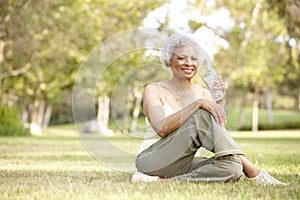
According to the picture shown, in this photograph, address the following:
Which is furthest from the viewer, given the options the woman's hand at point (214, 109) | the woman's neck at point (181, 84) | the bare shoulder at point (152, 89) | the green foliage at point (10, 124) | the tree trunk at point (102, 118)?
the green foliage at point (10, 124)

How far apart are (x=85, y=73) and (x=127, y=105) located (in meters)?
0.80

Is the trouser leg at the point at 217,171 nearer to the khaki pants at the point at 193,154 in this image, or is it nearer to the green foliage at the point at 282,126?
the khaki pants at the point at 193,154

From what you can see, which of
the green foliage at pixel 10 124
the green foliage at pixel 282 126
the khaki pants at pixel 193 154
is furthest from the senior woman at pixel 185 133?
the green foliage at pixel 282 126

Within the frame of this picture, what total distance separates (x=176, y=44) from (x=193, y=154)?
904mm

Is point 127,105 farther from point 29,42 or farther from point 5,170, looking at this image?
point 29,42

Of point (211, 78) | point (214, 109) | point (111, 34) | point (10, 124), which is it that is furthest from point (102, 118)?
point (111, 34)

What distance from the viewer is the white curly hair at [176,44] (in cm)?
423

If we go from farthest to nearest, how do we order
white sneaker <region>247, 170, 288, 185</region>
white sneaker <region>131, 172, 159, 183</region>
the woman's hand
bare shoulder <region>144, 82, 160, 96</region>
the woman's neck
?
1. the woman's neck
2. bare shoulder <region>144, 82, 160, 96</region>
3. white sneaker <region>131, 172, 159, 183</region>
4. white sneaker <region>247, 170, 288, 185</region>
5. the woman's hand

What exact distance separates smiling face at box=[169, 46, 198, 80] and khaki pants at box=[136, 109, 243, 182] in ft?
1.49

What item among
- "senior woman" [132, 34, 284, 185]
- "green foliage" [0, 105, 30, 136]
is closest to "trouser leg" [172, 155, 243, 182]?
"senior woman" [132, 34, 284, 185]

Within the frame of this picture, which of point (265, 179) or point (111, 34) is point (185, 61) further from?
point (111, 34)

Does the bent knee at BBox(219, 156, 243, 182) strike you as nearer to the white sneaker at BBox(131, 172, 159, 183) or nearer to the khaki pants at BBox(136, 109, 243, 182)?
the khaki pants at BBox(136, 109, 243, 182)

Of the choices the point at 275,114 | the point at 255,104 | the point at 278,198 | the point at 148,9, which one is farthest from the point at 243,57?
the point at 275,114

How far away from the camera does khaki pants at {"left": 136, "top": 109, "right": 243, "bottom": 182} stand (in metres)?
3.91
